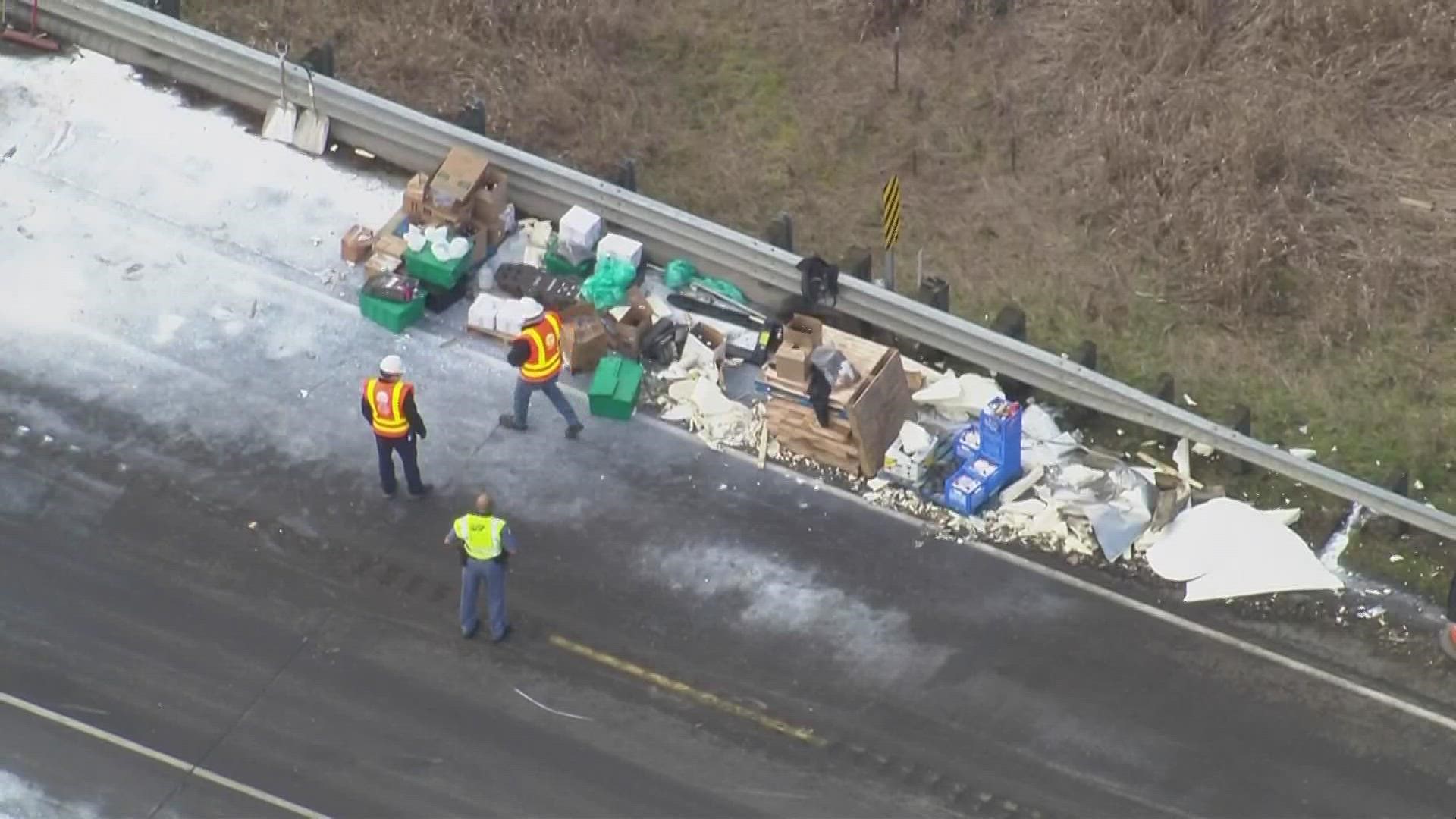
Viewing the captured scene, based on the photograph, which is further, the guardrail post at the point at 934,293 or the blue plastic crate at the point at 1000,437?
the guardrail post at the point at 934,293

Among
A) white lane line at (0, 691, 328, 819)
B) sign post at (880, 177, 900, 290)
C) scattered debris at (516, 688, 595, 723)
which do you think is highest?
sign post at (880, 177, 900, 290)

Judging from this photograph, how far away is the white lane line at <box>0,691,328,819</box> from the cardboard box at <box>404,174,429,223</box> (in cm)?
587

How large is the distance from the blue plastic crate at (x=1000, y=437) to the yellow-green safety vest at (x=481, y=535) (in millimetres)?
4212

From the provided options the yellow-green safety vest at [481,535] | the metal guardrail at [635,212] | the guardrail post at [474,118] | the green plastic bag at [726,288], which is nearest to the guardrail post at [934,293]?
the metal guardrail at [635,212]

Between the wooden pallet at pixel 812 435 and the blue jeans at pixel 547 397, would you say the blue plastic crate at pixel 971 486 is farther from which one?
the blue jeans at pixel 547 397

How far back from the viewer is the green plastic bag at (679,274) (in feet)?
67.6

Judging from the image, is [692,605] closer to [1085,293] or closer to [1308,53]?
[1085,293]

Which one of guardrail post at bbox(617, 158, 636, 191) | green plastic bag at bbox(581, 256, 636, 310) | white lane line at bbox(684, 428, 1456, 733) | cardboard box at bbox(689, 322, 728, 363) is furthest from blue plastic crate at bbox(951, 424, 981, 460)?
guardrail post at bbox(617, 158, 636, 191)

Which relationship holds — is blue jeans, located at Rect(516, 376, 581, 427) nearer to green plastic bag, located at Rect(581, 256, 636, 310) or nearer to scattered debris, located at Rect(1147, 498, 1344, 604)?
green plastic bag, located at Rect(581, 256, 636, 310)

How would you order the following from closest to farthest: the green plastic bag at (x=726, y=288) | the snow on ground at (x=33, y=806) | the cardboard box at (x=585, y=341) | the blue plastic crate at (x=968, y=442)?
the snow on ground at (x=33, y=806) < the blue plastic crate at (x=968, y=442) < the cardboard box at (x=585, y=341) < the green plastic bag at (x=726, y=288)

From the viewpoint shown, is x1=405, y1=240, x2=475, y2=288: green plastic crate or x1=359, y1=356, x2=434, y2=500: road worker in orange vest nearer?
x1=359, y1=356, x2=434, y2=500: road worker in orange vest

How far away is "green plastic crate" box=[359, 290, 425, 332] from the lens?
2011 centimetres

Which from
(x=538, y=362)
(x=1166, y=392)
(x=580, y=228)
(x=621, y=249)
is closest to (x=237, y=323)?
(x=580, y=228)

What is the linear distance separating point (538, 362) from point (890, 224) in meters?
3.50
